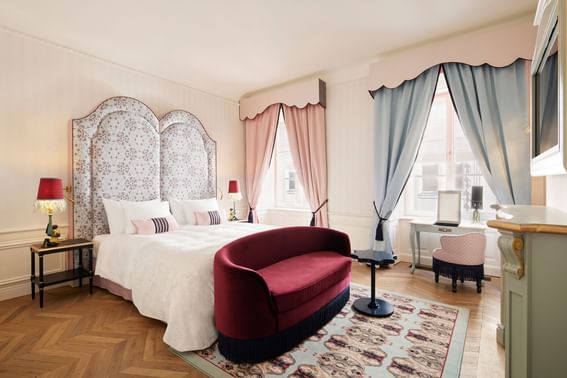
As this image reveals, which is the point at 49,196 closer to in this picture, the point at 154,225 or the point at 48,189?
the point at 48,189

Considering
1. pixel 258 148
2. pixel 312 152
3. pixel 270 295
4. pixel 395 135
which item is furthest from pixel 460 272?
pixel 258 148

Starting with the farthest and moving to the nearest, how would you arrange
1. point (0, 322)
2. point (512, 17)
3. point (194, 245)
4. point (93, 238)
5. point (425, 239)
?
point (425, 239), point (93, 238), point (512, 17), point (194, 245), point (0, 322)

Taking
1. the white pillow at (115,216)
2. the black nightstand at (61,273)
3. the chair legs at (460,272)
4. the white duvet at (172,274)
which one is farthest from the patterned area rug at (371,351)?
the white pillow at (115,216)

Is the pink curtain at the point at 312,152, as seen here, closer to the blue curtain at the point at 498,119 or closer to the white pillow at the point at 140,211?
the blue curtain at the point at 498,119

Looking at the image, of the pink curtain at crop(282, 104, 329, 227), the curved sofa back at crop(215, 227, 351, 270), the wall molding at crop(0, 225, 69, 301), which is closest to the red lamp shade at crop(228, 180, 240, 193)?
the pink curtain at crop(282, 104, 329, 227)

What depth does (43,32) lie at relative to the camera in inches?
127

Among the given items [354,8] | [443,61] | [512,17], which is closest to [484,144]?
[443,61]

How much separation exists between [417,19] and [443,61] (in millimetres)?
694

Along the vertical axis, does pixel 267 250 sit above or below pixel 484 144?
below

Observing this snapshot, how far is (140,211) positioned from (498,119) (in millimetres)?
4395

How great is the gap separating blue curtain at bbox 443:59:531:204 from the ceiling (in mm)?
560

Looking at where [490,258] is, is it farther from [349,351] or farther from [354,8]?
[354,8]

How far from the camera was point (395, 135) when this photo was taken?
397cm

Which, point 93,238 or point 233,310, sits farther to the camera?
point 93,238
